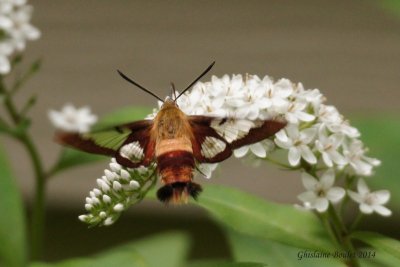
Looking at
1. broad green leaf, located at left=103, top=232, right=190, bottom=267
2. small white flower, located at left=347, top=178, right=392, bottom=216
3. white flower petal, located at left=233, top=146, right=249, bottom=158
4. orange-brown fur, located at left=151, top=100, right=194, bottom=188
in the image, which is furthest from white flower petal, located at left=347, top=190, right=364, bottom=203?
broad green leaf, located at left=103, top=232, right=190, bottom=267

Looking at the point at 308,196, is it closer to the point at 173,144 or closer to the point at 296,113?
the point at 296,113

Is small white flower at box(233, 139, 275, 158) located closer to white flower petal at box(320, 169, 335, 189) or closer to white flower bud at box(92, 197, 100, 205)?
white flower petal at box(320, 169, 335, 189)

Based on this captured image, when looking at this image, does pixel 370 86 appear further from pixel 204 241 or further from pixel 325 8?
pixel 204 241

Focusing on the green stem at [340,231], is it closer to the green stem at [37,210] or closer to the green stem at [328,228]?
the green stem at [328,228]

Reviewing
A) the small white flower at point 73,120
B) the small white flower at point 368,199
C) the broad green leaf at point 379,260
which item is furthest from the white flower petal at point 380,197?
the small white flower at point 73,120

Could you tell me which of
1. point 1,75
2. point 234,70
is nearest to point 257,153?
point 1,75

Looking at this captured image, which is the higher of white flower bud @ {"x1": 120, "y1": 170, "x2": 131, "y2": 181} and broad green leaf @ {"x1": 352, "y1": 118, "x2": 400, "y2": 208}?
broad green leaf @ {"x1": 352, "y1": 118, "x2": 400, "y2": 208}
